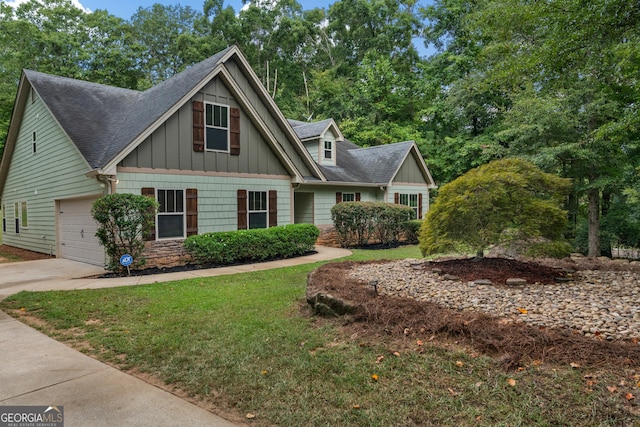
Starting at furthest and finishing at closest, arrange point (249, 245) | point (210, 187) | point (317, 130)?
point (317, 130)
point (210, 187)
point (249, 245)

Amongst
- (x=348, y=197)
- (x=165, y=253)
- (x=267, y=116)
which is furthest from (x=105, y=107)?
(x=348, y=197)

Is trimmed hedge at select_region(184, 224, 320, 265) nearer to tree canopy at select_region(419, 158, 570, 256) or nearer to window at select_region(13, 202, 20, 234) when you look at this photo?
tree canopy at select_region(419, 158, 570, 256)

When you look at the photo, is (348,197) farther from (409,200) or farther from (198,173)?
(198,173)

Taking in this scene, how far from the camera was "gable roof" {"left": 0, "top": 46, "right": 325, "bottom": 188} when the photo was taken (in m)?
10.2

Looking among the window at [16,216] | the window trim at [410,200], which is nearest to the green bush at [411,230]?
the window trim at [410,200]

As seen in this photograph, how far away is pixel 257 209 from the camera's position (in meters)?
12.8

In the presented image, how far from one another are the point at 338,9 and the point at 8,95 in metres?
27.0

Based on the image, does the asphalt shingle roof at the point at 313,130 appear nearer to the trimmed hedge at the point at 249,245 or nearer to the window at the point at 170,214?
the trimmed hedge at the point at 249,245

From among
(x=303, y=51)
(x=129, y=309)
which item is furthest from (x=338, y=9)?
(x=129, y=309)

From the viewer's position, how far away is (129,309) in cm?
583

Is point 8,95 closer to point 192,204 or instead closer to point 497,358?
point 192,204

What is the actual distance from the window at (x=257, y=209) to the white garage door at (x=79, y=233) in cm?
440

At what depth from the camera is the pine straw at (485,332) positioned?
10.8 ft

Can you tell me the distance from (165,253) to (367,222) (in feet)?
23.9
